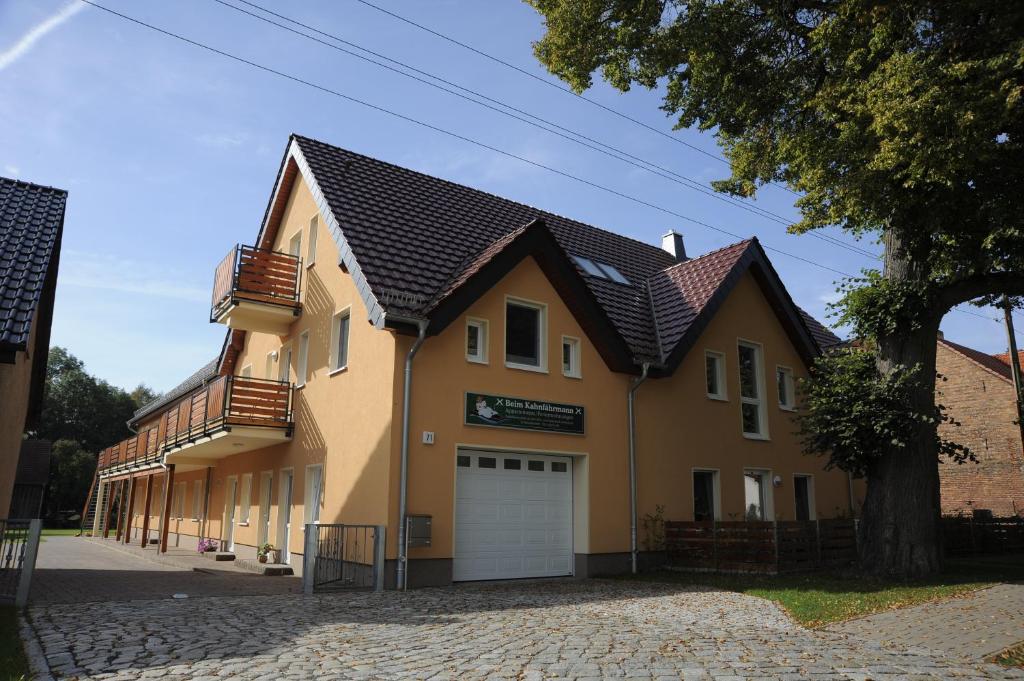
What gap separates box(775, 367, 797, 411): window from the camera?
68.2 feet

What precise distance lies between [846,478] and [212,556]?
18423 mm

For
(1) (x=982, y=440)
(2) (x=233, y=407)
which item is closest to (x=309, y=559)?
(2) (x=233, y=407)

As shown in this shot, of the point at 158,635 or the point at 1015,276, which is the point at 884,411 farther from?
the point at 158,635

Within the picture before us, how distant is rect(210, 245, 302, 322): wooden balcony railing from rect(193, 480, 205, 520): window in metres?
8.97

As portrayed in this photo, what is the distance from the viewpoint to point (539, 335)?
51.1 feet

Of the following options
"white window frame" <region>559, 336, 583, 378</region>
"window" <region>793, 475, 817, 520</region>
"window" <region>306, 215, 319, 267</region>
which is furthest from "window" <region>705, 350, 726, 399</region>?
"window" <region>306, 215, 319, 267</region>

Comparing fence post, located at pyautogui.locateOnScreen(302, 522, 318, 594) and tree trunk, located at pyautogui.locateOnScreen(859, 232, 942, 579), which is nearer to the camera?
fence post, located at pyautogui.locateOnScreen(302, 522, 318, 594)

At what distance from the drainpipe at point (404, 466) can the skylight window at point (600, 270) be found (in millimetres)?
7086

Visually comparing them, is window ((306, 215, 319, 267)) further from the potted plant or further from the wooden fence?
the wooden fence

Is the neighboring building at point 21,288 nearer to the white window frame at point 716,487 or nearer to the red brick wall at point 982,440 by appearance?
the white window frame at point 716,487

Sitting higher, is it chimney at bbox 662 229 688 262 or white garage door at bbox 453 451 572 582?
chimney at bbox 662 229 688 262

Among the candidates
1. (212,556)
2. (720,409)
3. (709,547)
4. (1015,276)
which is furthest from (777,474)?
(212,556)

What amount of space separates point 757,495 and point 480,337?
9.60 m

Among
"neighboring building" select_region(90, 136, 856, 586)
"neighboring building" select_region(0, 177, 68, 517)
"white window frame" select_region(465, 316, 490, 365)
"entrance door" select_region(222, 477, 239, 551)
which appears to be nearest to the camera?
"neighboring building" select_region(0, 177, 68, 517)
